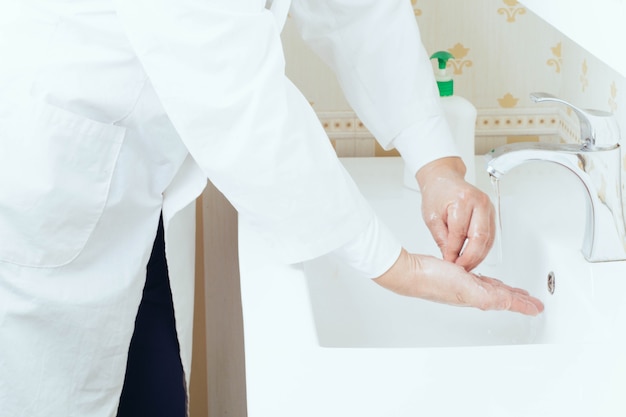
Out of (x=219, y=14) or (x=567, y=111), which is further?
(x=567, y=111)

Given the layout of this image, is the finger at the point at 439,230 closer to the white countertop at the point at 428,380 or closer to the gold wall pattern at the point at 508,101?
the white countertop at the point at 428,380

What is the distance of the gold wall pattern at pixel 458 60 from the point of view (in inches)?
62.1

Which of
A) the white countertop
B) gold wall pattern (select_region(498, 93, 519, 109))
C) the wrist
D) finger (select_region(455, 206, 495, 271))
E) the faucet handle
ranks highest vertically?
gold wall pattern (select_region(498, 93, 519, 109))

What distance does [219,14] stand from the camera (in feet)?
2.88

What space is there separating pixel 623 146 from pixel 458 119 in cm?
27

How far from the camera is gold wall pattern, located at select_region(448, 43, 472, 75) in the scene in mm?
1578

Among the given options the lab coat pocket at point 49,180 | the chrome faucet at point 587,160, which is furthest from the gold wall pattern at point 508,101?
the lab coat pocket at point 49,180

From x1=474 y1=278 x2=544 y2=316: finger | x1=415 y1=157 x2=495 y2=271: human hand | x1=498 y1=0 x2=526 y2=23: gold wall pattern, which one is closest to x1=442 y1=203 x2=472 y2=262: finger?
x1=415 y1=157 x2=495 y2=271: human hand

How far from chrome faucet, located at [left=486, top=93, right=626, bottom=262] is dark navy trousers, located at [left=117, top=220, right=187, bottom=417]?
0.57 meters

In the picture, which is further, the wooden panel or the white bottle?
the wooden panel

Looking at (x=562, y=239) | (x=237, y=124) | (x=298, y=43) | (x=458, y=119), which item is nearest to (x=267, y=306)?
(x=237, y=124)

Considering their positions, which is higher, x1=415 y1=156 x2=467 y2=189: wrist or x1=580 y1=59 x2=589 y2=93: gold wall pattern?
x1=580 y1=59 x2=589 y2=93: gold wall pattern

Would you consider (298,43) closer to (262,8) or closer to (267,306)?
(262,8)

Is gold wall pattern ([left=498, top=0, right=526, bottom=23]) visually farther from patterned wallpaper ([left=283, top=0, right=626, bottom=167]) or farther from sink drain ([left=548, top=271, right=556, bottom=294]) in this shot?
sink drain ([left=548, top=271, right=556, bottom=294])
